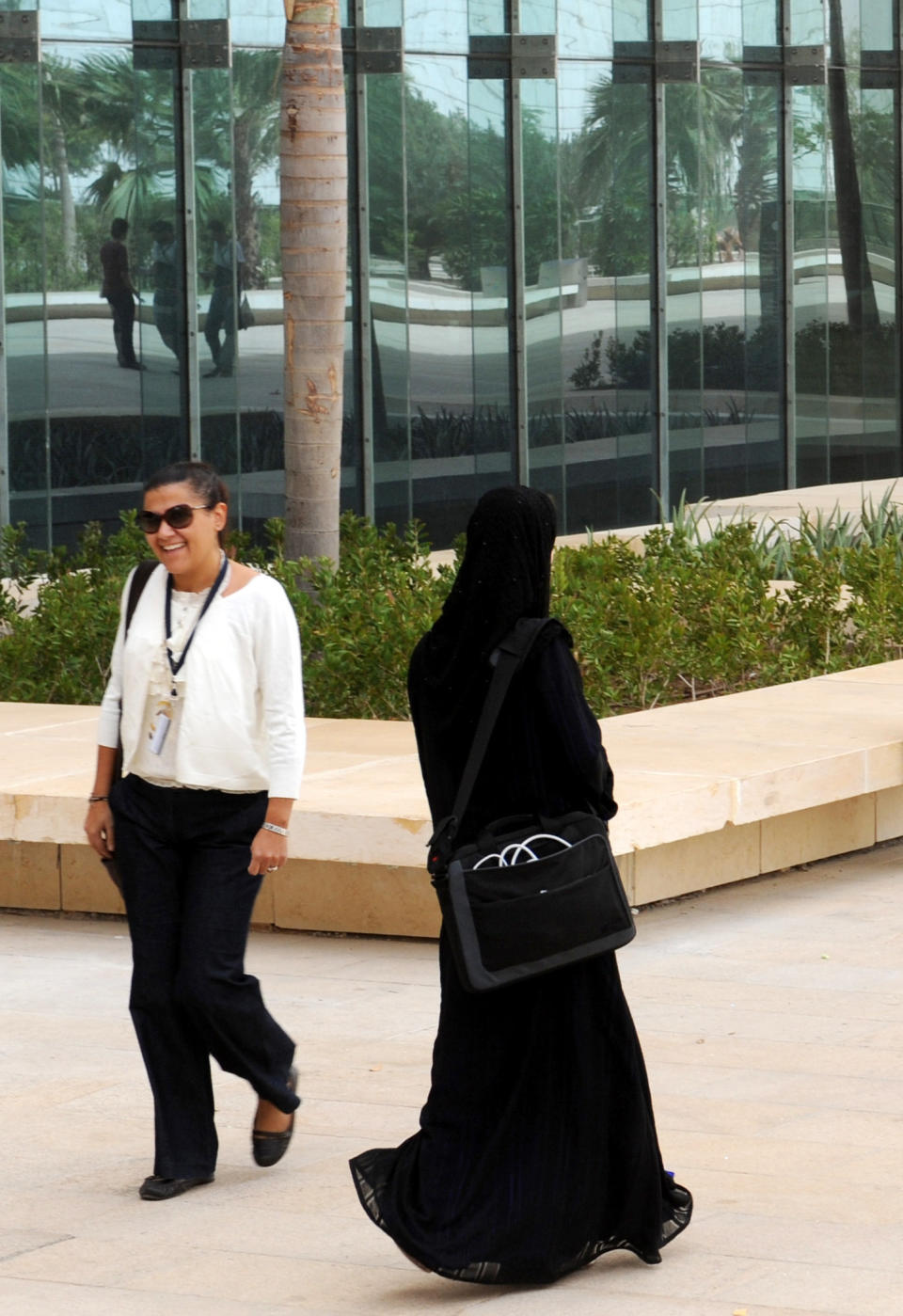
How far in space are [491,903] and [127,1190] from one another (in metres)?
1.35

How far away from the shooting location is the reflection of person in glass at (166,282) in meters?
18.8

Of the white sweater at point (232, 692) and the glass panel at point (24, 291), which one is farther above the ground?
the glass panel at point (24, 291)

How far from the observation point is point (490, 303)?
21219mm

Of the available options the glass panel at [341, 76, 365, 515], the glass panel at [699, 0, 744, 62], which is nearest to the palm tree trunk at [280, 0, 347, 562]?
the glass panel at [341, 76, 365, 515]

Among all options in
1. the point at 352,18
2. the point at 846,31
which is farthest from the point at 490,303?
the point at 846,31

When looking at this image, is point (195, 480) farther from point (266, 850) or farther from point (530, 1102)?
point (530, 1102)

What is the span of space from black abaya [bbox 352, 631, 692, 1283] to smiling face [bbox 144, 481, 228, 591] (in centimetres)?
85

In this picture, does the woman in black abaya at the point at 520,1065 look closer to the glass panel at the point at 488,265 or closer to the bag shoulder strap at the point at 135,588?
the bag shoulder strap at the point at 135,588

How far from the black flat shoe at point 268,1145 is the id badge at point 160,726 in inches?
32.4

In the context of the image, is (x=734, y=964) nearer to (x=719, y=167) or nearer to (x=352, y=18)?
(x=352, y=18)

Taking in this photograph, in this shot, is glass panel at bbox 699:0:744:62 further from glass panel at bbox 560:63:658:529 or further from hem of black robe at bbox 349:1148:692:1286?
hem of black robe at bbox 349:1148:692:1286

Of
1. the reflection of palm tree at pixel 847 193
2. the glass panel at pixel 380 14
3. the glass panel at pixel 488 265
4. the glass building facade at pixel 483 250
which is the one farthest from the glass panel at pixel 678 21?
the glass panel at pixel 380 14

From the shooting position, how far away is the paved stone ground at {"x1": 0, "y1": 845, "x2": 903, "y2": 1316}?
4340 mm

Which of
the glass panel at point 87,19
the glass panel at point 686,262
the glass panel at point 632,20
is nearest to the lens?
the glass panel at point 87,19
